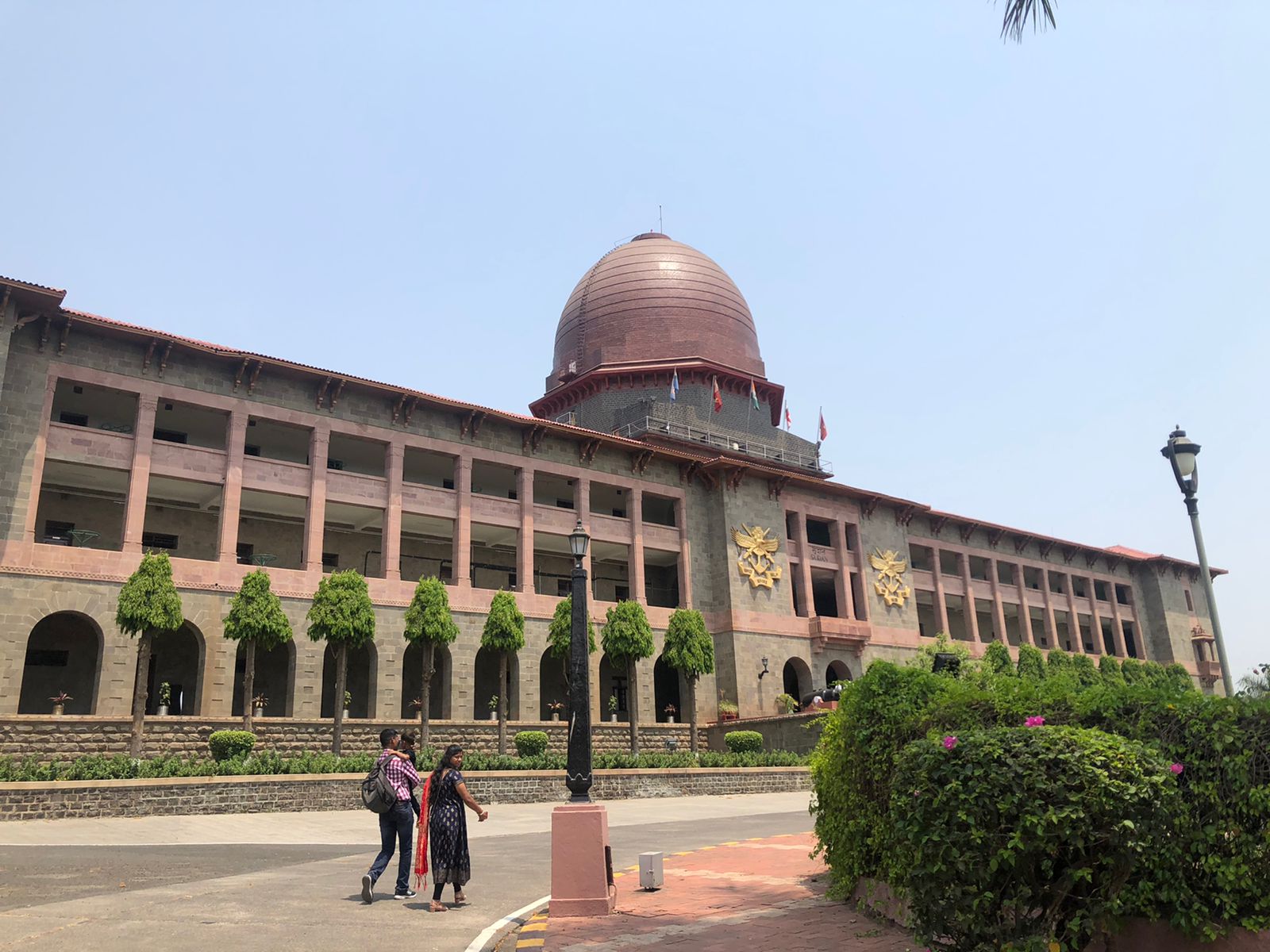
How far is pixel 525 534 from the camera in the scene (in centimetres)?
3747

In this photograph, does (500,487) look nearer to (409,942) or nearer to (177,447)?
(177,447)

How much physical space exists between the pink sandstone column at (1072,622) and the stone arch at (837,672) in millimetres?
20366

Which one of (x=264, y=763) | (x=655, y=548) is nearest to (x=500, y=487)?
(x=655, y=548)

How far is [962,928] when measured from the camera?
6.27 metres

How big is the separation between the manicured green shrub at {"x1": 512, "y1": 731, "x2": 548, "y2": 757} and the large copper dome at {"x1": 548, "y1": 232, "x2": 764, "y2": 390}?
23595mm

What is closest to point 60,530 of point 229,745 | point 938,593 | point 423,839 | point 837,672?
point 229,745

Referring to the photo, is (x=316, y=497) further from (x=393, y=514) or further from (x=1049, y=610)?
(x=1049, y=610)

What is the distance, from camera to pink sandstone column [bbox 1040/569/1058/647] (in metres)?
56.3

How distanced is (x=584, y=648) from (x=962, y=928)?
231 inches

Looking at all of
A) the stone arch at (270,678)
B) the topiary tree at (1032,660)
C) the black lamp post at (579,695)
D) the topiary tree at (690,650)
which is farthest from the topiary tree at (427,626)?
the topiary tree at (1032,660)

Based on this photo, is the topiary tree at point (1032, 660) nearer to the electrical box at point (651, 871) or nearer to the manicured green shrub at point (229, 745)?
the manicured green shrub at point (229, 745)

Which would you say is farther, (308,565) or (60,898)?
(308,565)

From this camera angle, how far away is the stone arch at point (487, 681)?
36.9 meters

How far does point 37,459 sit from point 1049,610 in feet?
167
